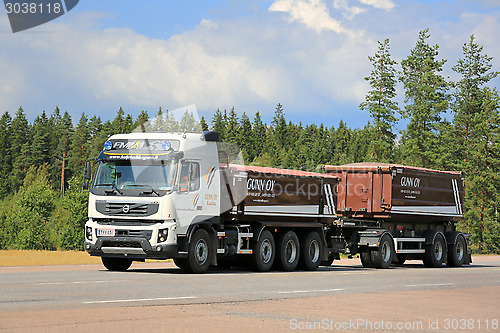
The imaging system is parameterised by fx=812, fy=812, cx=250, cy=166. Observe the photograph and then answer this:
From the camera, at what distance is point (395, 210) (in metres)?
28.2

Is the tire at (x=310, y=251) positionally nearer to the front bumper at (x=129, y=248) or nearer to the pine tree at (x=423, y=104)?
the front bumper at (x=129, y=248)

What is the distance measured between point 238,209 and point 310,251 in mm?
4032

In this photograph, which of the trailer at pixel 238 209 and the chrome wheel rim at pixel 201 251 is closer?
the trailer at pixel 238 209

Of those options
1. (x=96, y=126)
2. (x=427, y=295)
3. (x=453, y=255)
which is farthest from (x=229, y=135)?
(x=427, y=295)

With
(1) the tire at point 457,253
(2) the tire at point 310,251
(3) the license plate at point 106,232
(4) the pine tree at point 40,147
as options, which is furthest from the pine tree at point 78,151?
(3) the license plate at point 106,232

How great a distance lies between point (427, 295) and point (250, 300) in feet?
13.6

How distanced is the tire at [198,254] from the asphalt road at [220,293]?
101 centimetres

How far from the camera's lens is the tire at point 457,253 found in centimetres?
3123

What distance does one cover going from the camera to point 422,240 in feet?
97.9

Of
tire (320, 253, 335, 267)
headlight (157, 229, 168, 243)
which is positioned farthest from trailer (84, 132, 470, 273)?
tire (320, 253, 335, 267)

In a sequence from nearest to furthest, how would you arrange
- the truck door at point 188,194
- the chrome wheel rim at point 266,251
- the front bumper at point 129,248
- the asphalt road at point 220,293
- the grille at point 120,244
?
1. the asphalt road at point 220,293
2. the front bumper at point 129,248
3. the grille at point 120,244
4. the truck door at point 188,194
5. the chrome wheel rim at point 266,251

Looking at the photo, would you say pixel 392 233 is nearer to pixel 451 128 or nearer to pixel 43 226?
pixel 451 128

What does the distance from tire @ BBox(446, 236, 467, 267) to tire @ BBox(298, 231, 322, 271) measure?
788 centimetres

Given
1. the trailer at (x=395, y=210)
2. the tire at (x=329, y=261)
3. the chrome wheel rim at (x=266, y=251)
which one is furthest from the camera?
the trailer at (x=395, y=210)
